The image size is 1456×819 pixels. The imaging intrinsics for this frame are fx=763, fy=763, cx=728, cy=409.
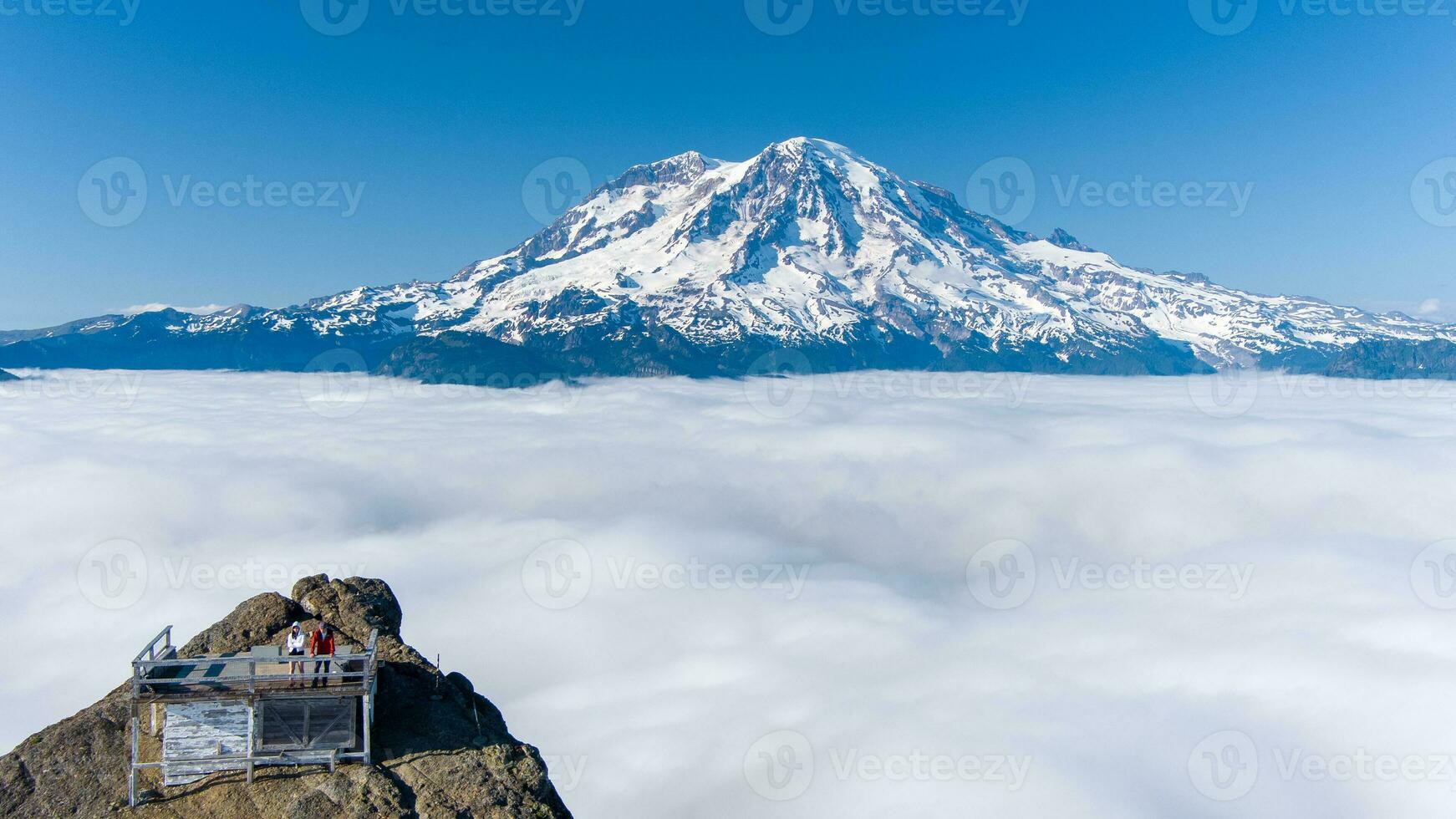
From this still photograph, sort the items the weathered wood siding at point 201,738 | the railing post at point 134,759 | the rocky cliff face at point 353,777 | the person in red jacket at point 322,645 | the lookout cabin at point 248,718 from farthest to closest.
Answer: the person in red jacket at point 322,645 → the weathered wood siding at point 201,738 → the lookout cabin at point 248,718 → the rocky cliff face at point 353,777 → the railing post at point 134,759

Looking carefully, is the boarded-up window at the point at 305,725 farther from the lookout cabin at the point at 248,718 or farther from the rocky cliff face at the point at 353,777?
the rocky cliff face at the point at 353,777

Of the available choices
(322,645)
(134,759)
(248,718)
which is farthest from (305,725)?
(134,759)

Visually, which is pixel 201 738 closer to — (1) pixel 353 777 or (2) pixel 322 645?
(2) pixel 322 645

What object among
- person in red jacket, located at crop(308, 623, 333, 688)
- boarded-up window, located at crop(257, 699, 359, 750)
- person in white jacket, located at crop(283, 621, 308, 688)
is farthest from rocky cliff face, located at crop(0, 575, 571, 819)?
person in white jacket, located at crop(283, 621, 308, 688)

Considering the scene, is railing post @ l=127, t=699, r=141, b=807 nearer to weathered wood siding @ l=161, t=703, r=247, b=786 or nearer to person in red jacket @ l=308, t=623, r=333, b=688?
weathered wood siding @ l=161, t=703, r=247, b=786

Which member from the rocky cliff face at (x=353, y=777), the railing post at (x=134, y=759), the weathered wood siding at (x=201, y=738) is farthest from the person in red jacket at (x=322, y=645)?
the railing post at (x=134, y=759)

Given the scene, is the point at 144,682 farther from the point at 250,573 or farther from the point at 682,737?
the point at 250,573

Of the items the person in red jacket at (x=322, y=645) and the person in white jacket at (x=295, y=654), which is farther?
the person in red jacket at (x=322, y=645)
